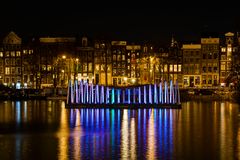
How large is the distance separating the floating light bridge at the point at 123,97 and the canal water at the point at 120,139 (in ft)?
59.2

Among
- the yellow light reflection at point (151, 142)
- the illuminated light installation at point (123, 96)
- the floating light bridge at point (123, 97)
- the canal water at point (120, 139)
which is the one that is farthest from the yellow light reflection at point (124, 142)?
the illuminated light installation at point (123, 96)

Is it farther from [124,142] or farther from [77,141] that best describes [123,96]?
[124,142]

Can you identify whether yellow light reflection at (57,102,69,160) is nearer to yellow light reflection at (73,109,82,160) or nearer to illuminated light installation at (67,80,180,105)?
yellow light reflection at (73,109,82,160)

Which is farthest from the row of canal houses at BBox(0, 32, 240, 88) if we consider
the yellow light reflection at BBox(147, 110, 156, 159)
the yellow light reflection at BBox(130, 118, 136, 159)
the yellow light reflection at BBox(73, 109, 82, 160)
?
the yellow light reflection at BBox(147, 110, 156, 159)

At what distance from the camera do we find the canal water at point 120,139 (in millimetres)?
26219

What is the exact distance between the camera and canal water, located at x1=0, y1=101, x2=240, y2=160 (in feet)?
86.0

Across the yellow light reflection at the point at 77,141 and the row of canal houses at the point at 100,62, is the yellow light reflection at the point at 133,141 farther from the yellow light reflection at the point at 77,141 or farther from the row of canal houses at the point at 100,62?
the row of canal houses at the point at 100,62

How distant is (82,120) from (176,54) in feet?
275

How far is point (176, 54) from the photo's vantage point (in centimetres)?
12725

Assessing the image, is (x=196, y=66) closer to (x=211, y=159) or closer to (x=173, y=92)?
(x=173, y=92)

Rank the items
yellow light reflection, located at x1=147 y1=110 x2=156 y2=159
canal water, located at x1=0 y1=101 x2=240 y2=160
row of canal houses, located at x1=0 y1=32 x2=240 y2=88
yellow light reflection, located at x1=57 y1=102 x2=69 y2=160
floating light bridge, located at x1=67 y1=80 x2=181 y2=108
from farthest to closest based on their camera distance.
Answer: row of canal houses, located at x1=0 y1=32 x2=240 y2=88
floating light bridge, located at x1=67 y1=80 x2=181 y2=108
canal water, located at x1=0 y1=101 x2=240 y2=160
yellow light reflection, located at x1=147 y1=110 x2=156 y2=159
yellow light reflection, located at x1=57 y1=102 x2=69 y2=160

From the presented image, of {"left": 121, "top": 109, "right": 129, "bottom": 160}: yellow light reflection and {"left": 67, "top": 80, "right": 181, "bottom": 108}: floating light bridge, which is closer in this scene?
{"left": 121, "top": 109, "right": 129, "bottom": 160}: yellow light reflection

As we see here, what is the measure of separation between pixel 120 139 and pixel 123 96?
36.2 meters

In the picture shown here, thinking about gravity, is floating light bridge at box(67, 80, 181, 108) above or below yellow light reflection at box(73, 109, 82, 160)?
above
